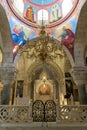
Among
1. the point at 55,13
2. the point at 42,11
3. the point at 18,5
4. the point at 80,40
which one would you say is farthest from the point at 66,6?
the point at 18,5

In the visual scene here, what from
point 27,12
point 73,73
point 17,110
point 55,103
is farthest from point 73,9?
point 17,110

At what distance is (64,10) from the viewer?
13062 millimetres

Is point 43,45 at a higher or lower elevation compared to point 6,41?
lower

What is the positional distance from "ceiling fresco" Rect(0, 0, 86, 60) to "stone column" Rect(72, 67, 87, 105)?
1431 millimetres

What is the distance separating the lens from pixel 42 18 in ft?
43.6

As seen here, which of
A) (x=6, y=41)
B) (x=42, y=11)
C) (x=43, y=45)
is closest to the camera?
(x=43, y=45)

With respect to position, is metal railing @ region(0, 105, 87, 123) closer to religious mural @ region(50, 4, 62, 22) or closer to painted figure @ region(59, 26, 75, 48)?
painted figure @ region(59, 26, 75, 48)

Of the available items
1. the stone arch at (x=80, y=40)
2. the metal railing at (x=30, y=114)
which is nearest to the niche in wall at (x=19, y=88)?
the stone arch at (x=80, y=40)

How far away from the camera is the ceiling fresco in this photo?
39.2ft

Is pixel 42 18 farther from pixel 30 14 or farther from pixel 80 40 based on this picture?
pixel 80 40

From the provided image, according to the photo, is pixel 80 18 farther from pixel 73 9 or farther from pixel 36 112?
pixel 36 112

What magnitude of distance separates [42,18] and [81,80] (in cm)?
546

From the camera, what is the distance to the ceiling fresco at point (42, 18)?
39.2ft

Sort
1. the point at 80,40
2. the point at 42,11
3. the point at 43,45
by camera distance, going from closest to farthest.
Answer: the point at 43,45 → the point at 80,40 → the point at 42,11
